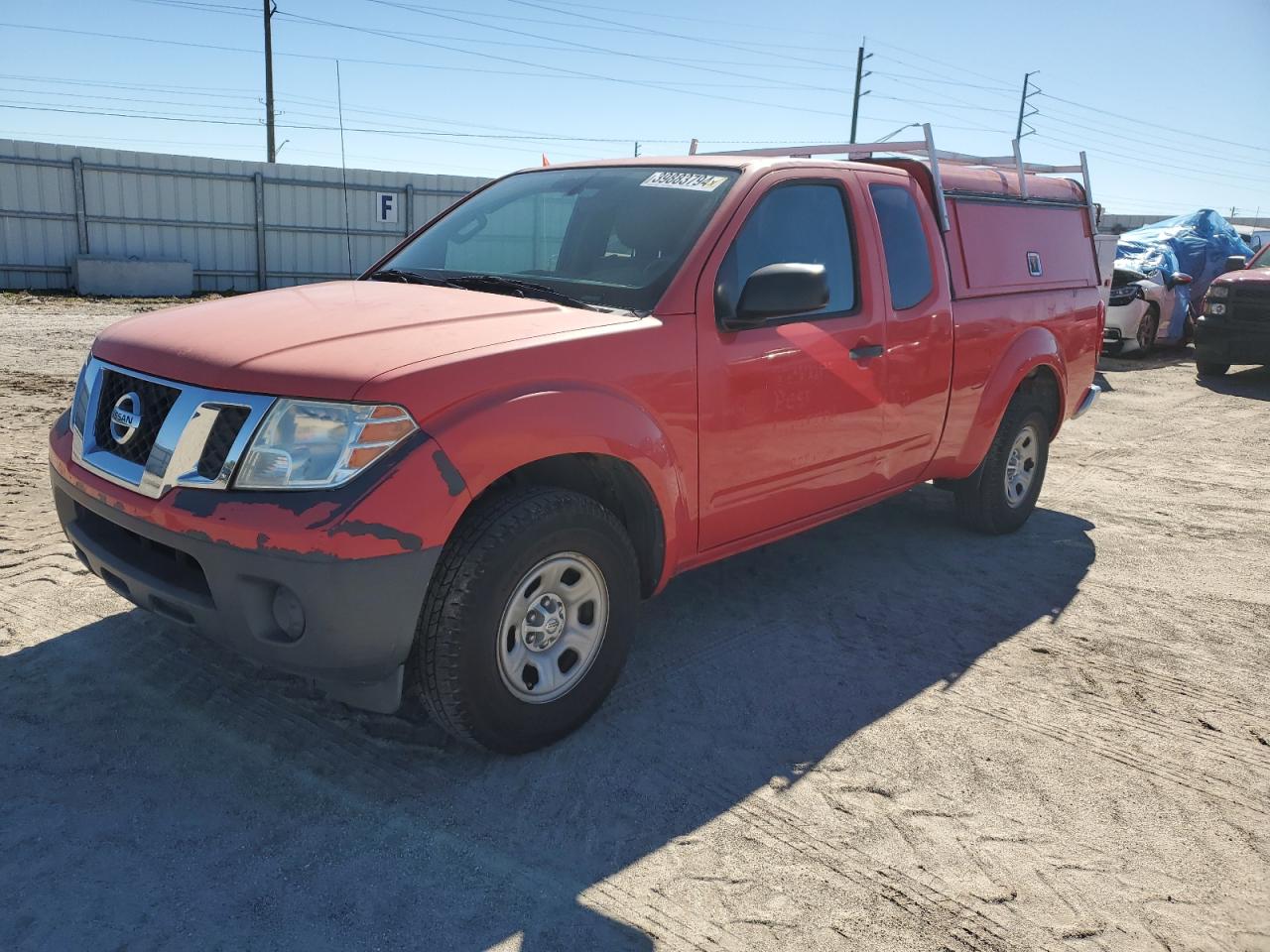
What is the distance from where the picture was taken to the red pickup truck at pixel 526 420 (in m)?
2.77

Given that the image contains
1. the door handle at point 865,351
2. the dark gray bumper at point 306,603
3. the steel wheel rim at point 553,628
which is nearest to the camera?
the dark gray bumper at point 306,603

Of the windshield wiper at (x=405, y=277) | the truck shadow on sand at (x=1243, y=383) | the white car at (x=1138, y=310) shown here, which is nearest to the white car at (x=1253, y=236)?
the white car at (x=1138, y=310)

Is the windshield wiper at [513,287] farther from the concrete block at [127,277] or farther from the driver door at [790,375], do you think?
the concrete block at [127,277]

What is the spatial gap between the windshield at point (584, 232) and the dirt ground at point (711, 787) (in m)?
1.48

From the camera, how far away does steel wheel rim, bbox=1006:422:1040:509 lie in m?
5.82


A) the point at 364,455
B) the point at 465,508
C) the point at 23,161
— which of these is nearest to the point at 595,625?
the point at 465,508

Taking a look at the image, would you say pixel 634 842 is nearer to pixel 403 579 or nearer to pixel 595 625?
pixel 595 625

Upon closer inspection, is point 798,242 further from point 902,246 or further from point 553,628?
point 553,628

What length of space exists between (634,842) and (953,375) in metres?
2.95

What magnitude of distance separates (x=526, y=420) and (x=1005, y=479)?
3637 mm

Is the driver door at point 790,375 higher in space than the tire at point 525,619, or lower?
higher

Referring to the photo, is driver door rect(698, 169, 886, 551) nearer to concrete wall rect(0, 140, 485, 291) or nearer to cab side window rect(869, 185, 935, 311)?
cab side window rect(869, 185, 935, 311)

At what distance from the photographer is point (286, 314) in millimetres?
3354

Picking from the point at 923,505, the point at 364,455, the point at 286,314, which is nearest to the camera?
the point at 364,455
